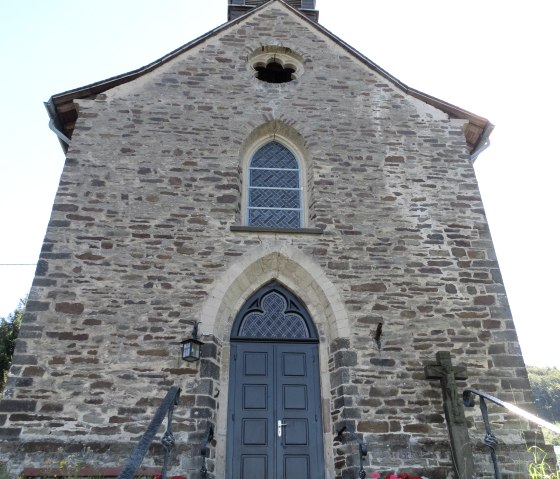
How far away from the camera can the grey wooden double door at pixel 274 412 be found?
263 inches

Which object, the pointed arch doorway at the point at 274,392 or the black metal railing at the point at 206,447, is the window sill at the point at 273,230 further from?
the black metal railing at the point at 206,447

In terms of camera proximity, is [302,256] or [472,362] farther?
[302,256]

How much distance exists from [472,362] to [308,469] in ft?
8.70

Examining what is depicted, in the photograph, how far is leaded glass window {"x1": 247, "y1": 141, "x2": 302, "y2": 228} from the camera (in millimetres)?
8617

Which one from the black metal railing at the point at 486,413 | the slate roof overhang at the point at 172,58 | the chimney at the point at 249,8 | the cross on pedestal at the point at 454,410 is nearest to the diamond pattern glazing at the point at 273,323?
the cross on pedestal at the point at 454,410

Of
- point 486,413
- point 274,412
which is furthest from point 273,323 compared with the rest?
point 486,413

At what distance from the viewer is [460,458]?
6.33 metres

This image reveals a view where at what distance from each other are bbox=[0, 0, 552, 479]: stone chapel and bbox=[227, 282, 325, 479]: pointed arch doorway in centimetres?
3

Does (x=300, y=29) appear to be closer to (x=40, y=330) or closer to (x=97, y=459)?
(x=40, y=330)

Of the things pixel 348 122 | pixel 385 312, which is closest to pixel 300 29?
pixel 348 122

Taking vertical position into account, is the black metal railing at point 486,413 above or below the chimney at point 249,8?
below

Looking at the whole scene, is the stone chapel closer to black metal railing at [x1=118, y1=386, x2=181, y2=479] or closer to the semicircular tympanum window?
the semicircular tympanum window

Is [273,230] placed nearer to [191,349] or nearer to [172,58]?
[191,349]

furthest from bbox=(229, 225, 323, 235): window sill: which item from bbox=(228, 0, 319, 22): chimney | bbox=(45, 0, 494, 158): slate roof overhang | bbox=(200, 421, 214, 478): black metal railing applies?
bbox=(228, 0, 319, 22): chimney
